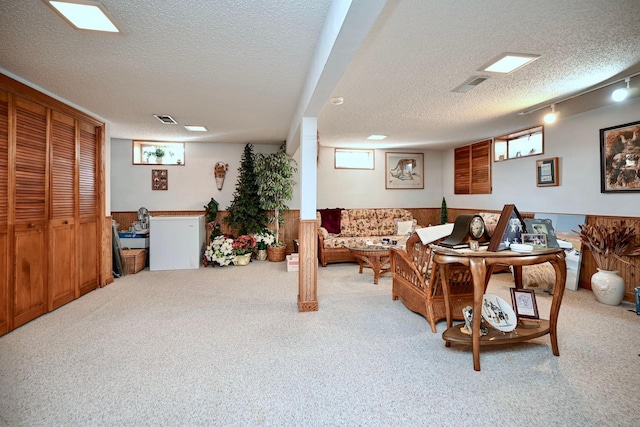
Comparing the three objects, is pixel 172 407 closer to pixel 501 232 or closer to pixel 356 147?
pixel 501 232

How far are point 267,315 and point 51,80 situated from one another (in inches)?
124

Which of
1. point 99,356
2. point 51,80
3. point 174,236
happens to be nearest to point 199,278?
point 174,236

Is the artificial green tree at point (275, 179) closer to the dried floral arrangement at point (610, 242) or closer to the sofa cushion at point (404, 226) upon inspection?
the sofa cushion at point (404, 226)

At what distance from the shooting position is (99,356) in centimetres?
237

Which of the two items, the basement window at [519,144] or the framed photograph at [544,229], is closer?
the framed photograph at [544,229]

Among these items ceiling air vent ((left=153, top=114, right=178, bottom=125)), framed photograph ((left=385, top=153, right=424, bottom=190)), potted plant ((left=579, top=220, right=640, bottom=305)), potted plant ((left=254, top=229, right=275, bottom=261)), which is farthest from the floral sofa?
ceiling air vent ((left=153, top=114, right=178, bottom=125))

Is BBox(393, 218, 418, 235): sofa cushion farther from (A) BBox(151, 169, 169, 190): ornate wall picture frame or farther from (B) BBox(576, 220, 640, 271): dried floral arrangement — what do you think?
(A) BBox(151, 169, 169, 190): ornate wall picture frame

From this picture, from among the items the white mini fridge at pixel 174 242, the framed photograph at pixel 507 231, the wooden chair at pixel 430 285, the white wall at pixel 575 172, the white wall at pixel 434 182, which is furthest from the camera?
the white mini fridge at pixel 174 242

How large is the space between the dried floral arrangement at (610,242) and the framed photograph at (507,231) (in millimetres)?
2122

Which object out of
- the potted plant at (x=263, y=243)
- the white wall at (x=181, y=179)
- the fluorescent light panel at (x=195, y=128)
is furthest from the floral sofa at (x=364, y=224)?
the fluorescent light panel at (x=195, y=128)

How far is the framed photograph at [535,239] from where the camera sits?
230 centimetres

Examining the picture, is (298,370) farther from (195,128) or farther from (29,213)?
(195,128)

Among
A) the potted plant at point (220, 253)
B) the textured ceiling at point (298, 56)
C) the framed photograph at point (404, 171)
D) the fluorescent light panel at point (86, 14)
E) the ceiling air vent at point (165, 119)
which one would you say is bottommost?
the potted plant at point (220, 253)

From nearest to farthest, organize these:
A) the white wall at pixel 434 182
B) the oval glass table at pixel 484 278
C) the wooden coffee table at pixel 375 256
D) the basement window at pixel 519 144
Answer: the oval glass table at pixel 484 278
the white wall at pixel 434 182
the wooden coffee table at pixel 375 256
the basement window at pixel 519 144
